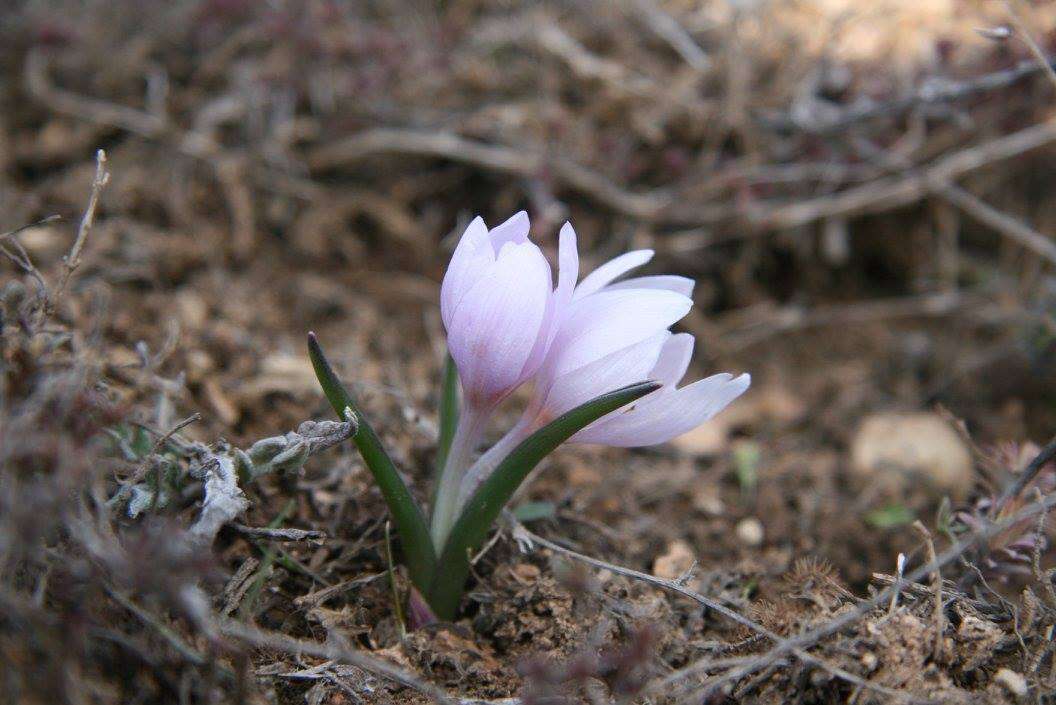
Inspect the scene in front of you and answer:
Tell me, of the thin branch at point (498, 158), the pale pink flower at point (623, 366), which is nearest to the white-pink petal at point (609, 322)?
the pale pink flower at point (623, 366)

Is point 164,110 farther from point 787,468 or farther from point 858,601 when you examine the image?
point 858,601

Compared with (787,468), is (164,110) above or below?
above

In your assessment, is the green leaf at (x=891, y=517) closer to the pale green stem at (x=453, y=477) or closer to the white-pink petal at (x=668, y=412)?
the white-pink petal at (x=668, y=412)

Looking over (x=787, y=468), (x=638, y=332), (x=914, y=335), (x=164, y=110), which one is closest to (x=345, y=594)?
(x=638, y=332)

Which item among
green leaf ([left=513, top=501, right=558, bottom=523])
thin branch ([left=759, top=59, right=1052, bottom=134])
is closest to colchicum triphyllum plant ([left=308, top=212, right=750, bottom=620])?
green leaf ([left=513, top=501, right=558, bottom=523])

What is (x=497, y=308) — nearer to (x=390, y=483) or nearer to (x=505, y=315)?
(x=505, y=315)

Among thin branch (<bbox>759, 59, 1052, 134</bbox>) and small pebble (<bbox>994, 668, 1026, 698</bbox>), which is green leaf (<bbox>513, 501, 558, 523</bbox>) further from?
thin branch (<bbox>759, 59, 1052, 134</bbox>)

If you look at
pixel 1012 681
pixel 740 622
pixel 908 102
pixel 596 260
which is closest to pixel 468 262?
pixel 740 622
